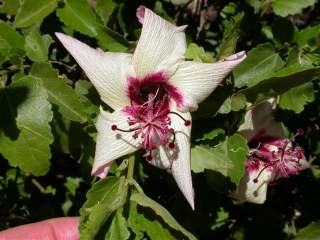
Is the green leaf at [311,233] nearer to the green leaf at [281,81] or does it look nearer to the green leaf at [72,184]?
the green leaf at [281,81]

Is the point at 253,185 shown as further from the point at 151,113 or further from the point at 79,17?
the point at 79,17

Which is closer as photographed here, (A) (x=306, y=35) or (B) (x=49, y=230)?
(A) (x=306, y=35)

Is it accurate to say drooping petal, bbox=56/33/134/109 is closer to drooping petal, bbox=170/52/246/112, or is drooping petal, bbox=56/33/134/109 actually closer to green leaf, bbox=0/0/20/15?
drooping petal, bbox=170/52/246/112

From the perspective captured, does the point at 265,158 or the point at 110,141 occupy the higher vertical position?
the point at 110,141

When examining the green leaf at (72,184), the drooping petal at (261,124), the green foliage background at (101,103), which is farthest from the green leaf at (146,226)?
the green leaf at (72,184)

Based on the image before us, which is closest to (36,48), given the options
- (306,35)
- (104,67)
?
(104,67)

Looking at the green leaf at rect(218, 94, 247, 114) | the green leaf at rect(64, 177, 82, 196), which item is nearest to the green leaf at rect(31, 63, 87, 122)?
the green leaf at rect(218, 94, 247, 114)
